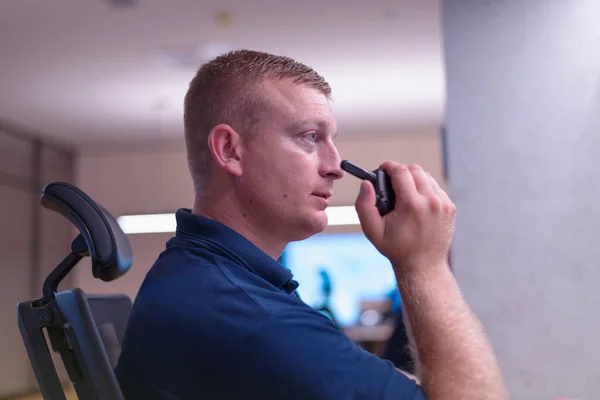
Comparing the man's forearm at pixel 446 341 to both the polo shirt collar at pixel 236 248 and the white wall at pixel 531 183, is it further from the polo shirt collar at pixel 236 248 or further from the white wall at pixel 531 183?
the white wall at pixel 531 183

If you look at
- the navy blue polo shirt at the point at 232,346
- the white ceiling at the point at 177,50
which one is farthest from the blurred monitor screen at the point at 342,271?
the navy blue polo shirt at the point at 232,346

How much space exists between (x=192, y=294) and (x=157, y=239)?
8.20 meters

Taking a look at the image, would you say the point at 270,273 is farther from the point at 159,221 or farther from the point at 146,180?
the point at 146,180

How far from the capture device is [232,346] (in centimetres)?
87

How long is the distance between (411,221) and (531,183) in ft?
6.05

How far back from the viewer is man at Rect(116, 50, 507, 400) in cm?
87

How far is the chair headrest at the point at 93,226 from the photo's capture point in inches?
42.8

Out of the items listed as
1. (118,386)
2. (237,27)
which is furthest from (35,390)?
(118,386)

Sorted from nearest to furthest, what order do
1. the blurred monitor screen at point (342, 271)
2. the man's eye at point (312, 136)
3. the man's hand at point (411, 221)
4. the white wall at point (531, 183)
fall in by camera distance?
the man's hand at point (411, 221) < the man's eye at point (312, 136) < the white wall at point (531, 183) < the blurred monitor screen at point (342, 271)

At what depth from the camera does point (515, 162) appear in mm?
2742

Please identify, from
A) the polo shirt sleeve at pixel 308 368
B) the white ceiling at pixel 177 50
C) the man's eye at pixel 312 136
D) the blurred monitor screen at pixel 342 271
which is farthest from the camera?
the blurred monitor screen at pixel 342 271

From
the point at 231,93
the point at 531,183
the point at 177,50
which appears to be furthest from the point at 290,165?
the point at 177,50

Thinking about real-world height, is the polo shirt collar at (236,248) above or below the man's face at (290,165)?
below

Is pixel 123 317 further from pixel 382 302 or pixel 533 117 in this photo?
pixel 382 302
